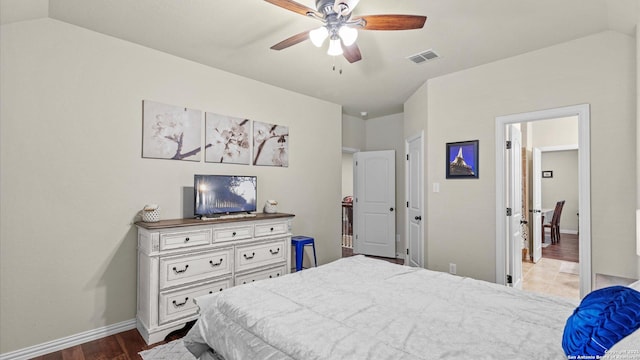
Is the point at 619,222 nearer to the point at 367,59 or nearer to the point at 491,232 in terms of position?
the point at 491,232

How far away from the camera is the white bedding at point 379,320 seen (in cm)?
116

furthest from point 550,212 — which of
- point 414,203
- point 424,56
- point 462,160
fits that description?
point 424,56

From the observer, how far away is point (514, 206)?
11.3ft

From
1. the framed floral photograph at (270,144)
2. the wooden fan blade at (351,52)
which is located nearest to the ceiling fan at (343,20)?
the wooden fan blade at (351,52)

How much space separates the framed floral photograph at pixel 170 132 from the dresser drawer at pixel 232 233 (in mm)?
878

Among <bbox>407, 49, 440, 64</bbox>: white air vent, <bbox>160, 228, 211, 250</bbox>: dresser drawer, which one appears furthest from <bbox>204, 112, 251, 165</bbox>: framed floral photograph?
<bbox>407, 49, 440, 64</bbox>: white air vent

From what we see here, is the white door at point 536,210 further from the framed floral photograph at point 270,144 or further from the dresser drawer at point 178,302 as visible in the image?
the dresser drawer at point 178,302

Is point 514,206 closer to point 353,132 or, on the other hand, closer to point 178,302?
point 353,132

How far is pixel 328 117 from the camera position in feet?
15.8

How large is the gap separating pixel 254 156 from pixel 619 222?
12.0 ft

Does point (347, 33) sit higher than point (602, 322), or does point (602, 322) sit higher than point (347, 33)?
point (347, 33)

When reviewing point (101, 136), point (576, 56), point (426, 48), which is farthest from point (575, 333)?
point (101, 136)

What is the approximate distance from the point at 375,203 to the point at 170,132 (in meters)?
3.77

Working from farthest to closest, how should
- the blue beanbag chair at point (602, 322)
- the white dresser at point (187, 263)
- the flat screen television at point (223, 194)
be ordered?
the flat screen television at point (223, 194) < the white dresser at point (187, 263) < the blue beanbag chair at point (602, 322)
